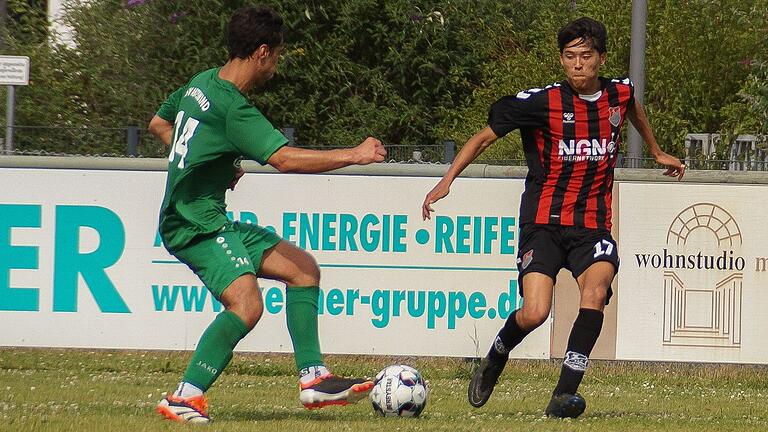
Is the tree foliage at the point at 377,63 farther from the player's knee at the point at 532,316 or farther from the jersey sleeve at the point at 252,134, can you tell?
the jersey sleeve at the point at 252,134

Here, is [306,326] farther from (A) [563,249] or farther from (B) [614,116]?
(B) [614,116]

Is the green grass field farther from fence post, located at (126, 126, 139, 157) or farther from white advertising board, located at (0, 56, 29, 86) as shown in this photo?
white advertising board, located at (0, 56, 29, 86)

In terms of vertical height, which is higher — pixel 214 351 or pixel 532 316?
pixel 532 316

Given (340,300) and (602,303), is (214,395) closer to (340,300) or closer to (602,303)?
(340,300)

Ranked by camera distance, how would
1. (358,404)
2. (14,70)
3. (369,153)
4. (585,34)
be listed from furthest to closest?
(14,70), (358,404), (585,34), (369,153)

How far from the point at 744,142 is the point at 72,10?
11401 millimetres

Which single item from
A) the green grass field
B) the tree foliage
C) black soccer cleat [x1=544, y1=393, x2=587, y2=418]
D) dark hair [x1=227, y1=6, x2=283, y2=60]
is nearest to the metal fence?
the green grass field

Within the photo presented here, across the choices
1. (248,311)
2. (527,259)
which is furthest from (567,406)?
(248,311)

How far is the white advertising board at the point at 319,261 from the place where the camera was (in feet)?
→ 38.3

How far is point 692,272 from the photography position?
Result: 11.6 metres

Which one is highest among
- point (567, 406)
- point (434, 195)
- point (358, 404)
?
point (434, 195)

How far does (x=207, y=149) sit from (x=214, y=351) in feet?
3.09

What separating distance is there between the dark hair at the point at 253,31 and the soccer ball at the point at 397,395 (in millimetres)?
1783

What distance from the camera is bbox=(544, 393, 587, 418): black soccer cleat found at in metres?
7.74
